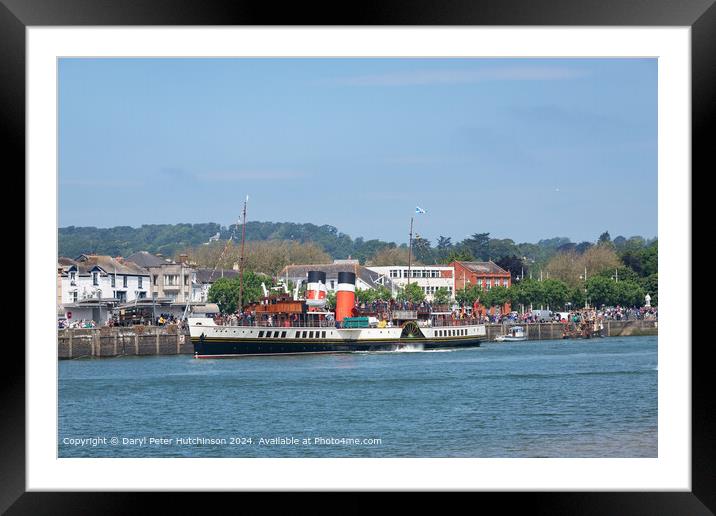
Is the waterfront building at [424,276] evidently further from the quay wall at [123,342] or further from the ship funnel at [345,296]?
the quay wall at [123,342]

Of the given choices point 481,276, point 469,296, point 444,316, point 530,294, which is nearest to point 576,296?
point 530,294

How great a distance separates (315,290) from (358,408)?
15.1 metres

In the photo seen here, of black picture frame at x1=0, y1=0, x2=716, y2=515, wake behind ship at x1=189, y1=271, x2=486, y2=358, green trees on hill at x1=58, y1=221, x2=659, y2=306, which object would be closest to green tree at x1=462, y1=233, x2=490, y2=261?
green trees on hill at x1=58, y1=221, x2=659, y2=306

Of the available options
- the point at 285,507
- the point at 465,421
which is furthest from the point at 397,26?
the point at 465,421

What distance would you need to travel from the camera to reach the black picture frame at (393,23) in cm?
484

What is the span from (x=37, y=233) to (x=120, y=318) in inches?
965

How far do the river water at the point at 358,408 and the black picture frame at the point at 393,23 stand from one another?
3783 millimetres

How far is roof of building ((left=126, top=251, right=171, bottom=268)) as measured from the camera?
111 ft

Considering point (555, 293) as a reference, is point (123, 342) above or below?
below

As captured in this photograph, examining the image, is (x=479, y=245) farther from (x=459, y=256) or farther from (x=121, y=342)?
(x=121, y=342)

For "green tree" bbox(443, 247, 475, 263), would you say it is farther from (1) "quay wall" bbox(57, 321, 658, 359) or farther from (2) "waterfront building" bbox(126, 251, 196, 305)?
(1) "quay wall" bbox(57, 321, 658, 359)

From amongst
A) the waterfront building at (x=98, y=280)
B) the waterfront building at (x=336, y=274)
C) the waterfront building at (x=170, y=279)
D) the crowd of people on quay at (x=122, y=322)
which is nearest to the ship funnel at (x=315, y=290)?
the crowd of people on quay at (x=122, y=322)

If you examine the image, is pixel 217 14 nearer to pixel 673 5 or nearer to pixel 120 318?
pixel 673 5

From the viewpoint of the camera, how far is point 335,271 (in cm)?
3791
